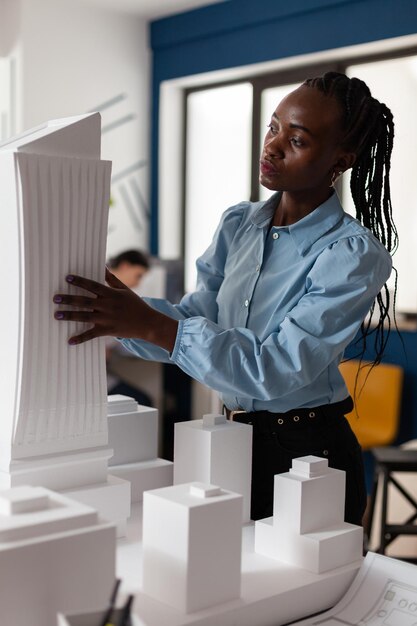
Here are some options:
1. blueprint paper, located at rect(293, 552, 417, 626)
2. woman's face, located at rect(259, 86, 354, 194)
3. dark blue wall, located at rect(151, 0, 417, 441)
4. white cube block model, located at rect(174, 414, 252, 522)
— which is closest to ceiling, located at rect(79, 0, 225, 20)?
dark blue wall, located at rect(151, 0, 417, 441)

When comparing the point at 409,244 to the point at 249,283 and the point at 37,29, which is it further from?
the point at 249,283

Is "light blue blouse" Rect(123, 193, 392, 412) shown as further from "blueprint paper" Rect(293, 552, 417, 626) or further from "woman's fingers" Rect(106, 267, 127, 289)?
"blueprint paper" Rect(293, 552, 417, 626)

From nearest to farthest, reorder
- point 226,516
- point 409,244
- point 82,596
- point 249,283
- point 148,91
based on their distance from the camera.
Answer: point 82,596
point 226,516
point 249,283
point 409,244
point 148,91

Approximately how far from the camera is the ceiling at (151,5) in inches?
201

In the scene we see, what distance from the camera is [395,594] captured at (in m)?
1.19

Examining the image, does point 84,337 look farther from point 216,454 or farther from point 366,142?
point 366,142

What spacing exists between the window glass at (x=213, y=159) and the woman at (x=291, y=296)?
3674 mm

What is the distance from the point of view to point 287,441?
152cm

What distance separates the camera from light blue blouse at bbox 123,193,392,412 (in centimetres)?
133

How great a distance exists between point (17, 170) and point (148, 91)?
465 cm

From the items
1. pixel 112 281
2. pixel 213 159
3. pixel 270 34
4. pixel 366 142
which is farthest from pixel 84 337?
pixel 213 159

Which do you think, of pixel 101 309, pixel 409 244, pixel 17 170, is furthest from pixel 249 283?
pixel 409 244

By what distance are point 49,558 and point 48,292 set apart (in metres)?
0.43

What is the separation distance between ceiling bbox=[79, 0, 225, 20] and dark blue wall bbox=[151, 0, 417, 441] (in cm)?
6
